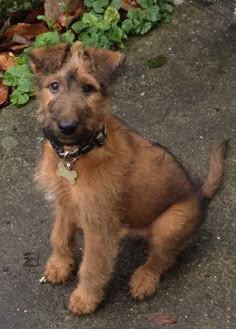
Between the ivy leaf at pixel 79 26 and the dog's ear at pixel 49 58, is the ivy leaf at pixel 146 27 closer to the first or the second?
the ivy leaf at pixel 79 26

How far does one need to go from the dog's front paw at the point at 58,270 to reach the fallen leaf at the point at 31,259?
15cm

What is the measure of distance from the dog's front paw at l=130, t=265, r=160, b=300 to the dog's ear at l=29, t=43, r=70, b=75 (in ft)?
4.87

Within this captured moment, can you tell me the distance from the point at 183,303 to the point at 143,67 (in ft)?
8.27

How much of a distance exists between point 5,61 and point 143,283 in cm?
280

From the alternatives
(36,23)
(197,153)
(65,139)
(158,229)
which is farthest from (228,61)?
(65,139)

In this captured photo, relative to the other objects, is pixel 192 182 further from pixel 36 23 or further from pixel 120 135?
pixel 36 23

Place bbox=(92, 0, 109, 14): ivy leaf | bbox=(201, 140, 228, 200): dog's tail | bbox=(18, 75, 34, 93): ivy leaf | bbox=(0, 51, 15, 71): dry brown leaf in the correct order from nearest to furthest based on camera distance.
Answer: bbox=(201, 140, 228, 200): dog's tail → bbox=(18, 75, 34, 93): ivy leaf → bbox=(0, 51, 15, 71): dry brown leaf → bbox=(92, 0, 109, 14): ivy leaf

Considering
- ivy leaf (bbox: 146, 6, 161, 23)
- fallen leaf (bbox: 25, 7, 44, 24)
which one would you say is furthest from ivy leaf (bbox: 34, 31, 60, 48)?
ivy leaf (bbox: 146, 6, 161, 23)

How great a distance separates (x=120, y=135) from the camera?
13.8ft

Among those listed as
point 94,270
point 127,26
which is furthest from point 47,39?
point 94,270

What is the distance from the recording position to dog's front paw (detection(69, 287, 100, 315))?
4355 millimetres

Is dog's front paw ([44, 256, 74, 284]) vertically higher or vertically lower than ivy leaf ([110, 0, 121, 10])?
lower

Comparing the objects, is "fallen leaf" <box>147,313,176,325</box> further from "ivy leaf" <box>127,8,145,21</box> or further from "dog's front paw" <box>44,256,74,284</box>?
"ivy leaf" <box>127,8,145,21</box>

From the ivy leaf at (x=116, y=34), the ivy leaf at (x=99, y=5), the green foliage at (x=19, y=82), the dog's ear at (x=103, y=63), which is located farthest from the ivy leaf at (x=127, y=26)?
the dog's ear at (x=103, y=63)
